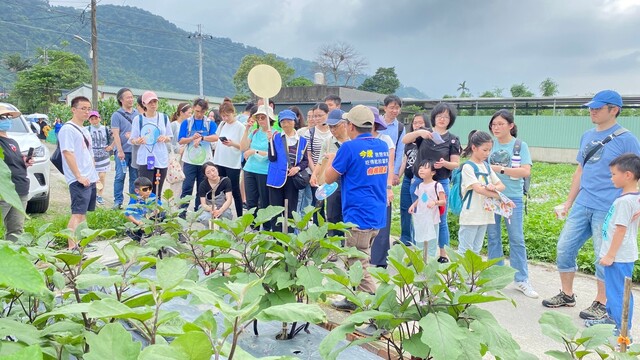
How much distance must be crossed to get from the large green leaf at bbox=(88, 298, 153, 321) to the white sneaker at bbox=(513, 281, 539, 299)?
3972mm

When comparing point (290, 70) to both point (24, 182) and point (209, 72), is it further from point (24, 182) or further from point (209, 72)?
point (209, 72)

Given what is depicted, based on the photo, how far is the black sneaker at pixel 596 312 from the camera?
3542 mm

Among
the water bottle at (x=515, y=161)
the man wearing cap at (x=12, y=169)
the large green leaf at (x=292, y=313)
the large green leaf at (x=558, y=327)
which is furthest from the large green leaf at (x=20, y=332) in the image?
Result: the water bottle at (x=515, y=161)

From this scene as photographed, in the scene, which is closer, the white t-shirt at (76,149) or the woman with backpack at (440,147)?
the white t-shirt at (76,149)

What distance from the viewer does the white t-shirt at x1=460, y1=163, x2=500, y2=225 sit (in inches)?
171

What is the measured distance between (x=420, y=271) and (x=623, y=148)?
2.80m

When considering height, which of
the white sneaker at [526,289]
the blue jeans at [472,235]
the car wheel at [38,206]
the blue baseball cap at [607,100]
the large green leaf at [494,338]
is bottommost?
the white sneaker at [526,289]

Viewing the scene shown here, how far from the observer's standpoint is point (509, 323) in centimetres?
362

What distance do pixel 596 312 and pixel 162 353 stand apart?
12.0 feet

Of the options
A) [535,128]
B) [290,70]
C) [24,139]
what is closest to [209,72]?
[290,70]

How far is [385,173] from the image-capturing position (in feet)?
12.1

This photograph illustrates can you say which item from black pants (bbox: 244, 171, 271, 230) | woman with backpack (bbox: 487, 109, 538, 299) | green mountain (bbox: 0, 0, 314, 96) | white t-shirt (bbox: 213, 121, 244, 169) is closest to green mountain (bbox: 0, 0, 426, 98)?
green mountain (bbox: 0, 0, 314, 96)

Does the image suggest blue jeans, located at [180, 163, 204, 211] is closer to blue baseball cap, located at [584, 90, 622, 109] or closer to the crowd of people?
the crowd of people

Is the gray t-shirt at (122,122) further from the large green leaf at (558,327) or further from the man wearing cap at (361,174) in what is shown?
the large green leaf at (558,327)
